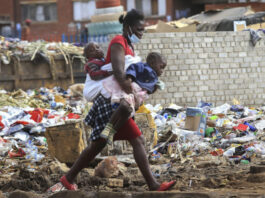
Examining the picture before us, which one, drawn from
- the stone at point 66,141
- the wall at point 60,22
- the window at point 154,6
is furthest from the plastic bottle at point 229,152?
the wall at point 60,22

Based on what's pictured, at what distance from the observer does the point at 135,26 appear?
15.3ft

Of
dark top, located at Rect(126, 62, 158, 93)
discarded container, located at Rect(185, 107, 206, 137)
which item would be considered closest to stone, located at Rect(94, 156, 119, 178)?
dark top, located at Rect(126, 62, 158, 93)

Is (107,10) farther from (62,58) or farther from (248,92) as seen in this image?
(248,92)

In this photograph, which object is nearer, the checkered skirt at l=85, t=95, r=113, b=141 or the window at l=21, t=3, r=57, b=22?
the checkered skirt at l=85, t=95, r=113, b=141

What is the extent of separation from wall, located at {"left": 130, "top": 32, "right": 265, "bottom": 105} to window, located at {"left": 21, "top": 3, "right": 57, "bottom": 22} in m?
19.6

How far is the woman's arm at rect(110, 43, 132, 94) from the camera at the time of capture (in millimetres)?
4461

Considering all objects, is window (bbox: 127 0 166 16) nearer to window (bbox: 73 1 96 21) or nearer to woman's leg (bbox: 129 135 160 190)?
window (bbox: 73 1 96 21)

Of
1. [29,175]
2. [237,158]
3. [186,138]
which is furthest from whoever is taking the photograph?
[186,138]

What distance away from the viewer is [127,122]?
457 cm

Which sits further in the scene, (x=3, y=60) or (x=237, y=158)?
(x=3, y=60)

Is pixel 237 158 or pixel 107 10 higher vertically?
pixel 107 10

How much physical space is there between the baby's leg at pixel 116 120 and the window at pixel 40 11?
26.4m

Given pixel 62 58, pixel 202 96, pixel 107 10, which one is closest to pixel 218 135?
pixel 202 96

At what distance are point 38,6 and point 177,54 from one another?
67.8ft
